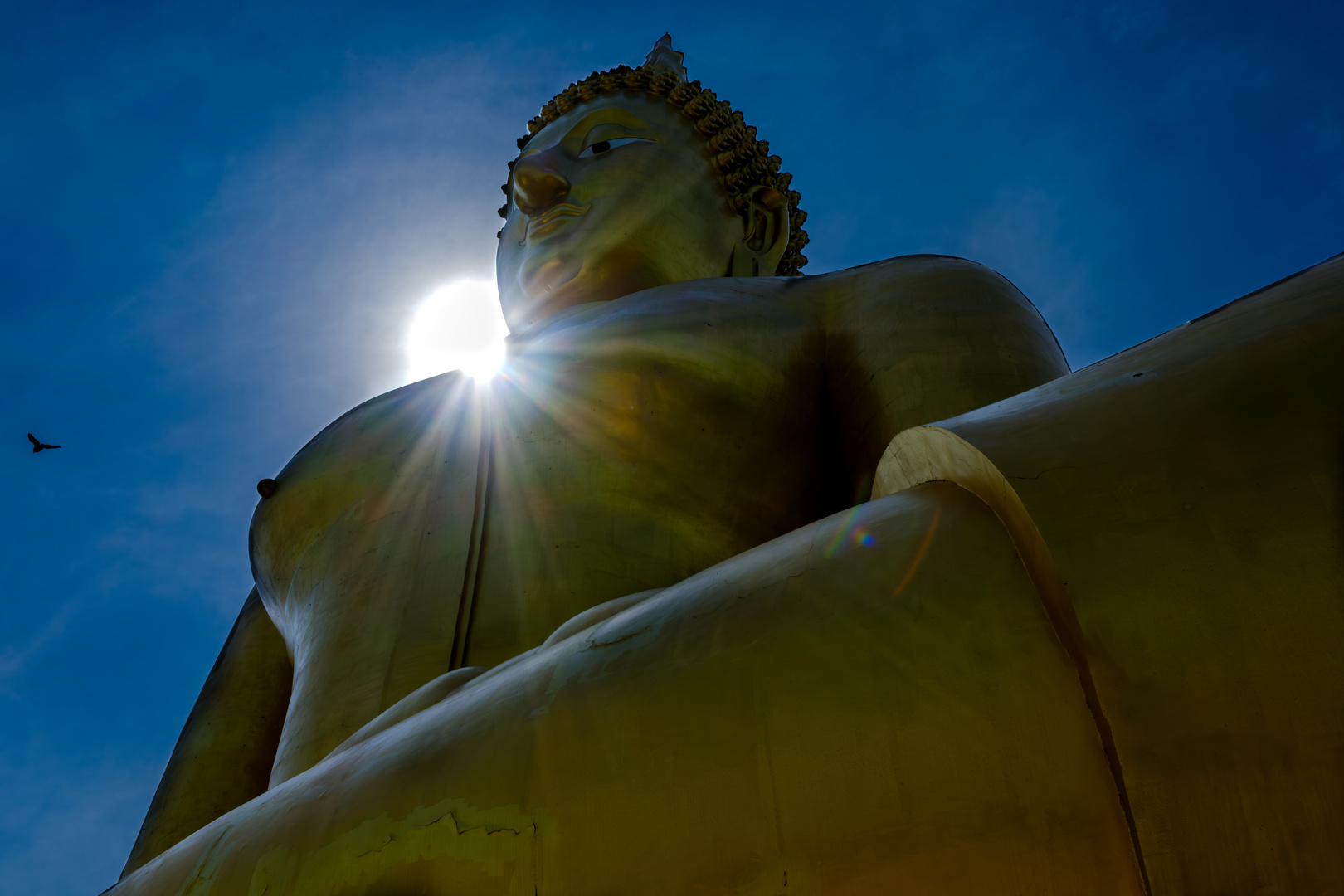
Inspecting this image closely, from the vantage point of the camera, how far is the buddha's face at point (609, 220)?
4363mm

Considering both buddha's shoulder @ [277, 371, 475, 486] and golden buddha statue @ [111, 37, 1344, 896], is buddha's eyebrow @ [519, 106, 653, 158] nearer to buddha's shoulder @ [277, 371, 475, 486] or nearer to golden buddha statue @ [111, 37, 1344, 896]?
buddha's shoulder @ [277, 371, 475, 486]

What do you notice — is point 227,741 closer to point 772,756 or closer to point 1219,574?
point 772,756

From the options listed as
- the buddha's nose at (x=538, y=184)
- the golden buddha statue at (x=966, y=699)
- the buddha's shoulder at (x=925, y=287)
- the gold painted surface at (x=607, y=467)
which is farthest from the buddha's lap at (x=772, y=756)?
the buddha's nose at (x=538, y=184)

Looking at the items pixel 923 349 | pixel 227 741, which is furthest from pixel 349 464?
pixel 923 349

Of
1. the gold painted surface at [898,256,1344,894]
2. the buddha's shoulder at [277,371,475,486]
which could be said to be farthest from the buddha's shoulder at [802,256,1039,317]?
the gold painted surface at [898,256,1344,894]

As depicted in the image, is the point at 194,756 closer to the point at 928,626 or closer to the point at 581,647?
the point at 581,647

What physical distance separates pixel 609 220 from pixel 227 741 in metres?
2.27

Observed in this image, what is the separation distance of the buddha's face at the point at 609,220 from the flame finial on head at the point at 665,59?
2.68 ft

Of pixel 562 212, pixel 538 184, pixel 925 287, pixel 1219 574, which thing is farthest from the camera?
pixel 562 212

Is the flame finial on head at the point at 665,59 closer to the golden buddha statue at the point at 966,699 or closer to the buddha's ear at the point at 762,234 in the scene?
the buddha's ear at the point at 762,234

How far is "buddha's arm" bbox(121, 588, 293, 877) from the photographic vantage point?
10.7 ft

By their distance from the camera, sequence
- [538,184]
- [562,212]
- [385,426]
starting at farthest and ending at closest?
1. [562,212]
2. [538,184]
3. [385,426]

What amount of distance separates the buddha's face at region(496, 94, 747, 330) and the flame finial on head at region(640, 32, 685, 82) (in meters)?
0.82

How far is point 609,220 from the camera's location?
4395mm
